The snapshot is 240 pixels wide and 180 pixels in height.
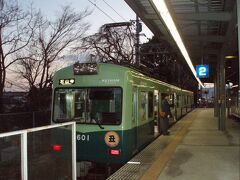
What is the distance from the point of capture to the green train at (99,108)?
9422 mm

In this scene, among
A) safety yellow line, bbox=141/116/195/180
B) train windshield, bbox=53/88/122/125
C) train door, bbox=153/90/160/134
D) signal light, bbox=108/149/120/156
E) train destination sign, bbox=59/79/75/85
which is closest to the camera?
→ safety yellow line, bbox=141/116/195/180

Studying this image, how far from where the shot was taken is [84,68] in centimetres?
980

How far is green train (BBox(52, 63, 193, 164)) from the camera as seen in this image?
30.9 ft

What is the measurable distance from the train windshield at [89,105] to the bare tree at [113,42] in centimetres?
1898

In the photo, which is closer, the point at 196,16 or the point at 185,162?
the point at 185,162

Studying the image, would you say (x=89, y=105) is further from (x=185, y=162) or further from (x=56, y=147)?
(x=56, y=147)

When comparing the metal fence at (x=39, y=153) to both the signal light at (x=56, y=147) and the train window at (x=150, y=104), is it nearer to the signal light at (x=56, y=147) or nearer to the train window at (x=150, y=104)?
the signal light at (x=56, y=147)

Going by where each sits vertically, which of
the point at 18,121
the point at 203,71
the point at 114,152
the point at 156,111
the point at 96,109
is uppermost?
the point at 203,71

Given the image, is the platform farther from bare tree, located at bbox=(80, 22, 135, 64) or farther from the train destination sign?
bare tree, located at bbox=(80, 22, 135, 64)

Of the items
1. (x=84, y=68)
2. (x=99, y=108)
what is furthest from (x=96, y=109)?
(x=84, y=68)

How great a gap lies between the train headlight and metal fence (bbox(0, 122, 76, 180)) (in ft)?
8.54

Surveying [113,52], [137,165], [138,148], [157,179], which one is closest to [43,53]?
[113,52]

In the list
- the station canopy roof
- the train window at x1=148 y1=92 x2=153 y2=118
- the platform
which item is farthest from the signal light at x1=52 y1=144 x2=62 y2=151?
the train window at x1=148 y1=92 x2=153 y2=118

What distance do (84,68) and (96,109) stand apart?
105 centimetres
